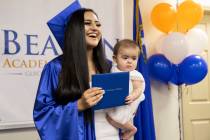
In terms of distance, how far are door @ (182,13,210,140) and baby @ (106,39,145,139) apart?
207 cm

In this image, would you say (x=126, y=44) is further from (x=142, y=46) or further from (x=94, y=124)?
(x=142, y=46)

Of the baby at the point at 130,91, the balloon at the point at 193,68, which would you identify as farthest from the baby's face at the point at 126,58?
the balloon at the point at 193,68

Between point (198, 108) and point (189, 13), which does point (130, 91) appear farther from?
point (198, 108)

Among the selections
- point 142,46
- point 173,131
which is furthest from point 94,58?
point 173,131

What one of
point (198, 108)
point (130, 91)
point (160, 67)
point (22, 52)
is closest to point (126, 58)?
point (130, 91)

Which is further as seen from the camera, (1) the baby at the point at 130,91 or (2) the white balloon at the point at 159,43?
(2) the white balloon at the point at 159,43

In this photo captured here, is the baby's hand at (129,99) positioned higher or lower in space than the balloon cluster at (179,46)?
lower

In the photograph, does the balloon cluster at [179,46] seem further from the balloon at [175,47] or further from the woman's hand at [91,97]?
the woman's hand at [91,97]

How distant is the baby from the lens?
1.46 meters

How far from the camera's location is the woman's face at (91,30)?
1.48 m

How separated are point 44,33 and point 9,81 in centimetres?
50

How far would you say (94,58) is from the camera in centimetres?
162

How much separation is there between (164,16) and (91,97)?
1.87m

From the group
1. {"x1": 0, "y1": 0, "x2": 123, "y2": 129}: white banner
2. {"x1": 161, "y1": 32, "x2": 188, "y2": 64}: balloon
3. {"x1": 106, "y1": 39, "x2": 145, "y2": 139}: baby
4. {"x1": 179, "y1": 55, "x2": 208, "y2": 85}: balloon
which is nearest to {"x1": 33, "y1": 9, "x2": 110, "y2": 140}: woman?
{"x1": 106, "y1": 39, "x2": 145, "y2": 139}: baby
